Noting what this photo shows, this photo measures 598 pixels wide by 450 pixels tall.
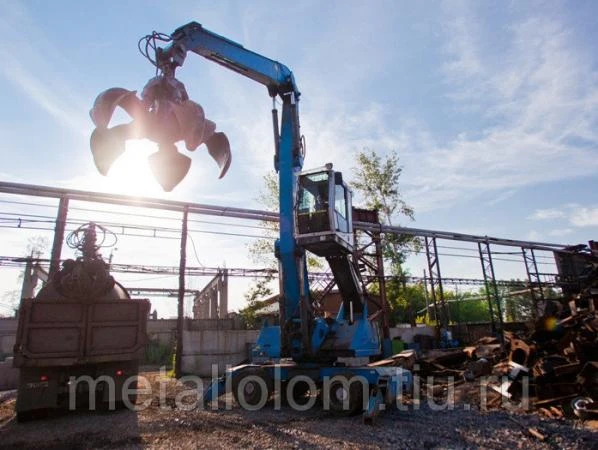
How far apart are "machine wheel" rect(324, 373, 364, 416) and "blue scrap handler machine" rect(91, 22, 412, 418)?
0.02m

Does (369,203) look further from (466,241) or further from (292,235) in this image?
(292,235)

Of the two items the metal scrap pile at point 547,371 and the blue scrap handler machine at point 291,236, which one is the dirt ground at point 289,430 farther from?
the metal scrap pile at point 547,371

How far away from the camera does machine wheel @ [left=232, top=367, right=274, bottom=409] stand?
7.65 metres

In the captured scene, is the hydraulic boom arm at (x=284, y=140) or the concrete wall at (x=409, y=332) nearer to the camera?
the hydraulic boom arm at (x=284, y=140)

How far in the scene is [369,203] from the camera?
102 feet

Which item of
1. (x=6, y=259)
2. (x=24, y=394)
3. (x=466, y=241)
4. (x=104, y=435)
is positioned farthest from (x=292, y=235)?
(x=466, y=241)

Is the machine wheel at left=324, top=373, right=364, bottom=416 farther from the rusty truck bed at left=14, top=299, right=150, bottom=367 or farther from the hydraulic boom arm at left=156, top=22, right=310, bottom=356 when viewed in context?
the rusty truck bed at left=14, top=299, right=150, bottom=367

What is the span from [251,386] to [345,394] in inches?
73.8

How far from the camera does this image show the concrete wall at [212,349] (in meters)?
14.3

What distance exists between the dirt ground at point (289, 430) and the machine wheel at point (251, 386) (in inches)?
18.4

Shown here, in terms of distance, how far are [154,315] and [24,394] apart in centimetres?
2975

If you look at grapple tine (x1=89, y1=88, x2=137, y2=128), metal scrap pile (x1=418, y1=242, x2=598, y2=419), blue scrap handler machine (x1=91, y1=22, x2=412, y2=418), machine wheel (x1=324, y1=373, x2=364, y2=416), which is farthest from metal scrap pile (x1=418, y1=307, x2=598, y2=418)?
grapple tine (x1=89, y1=88, x2=137, y2=128)

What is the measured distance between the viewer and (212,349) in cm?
1489

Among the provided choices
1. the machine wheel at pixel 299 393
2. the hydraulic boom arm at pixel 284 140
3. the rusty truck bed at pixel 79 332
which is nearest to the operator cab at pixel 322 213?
the hydraulic boom arm at pixel 284 140
